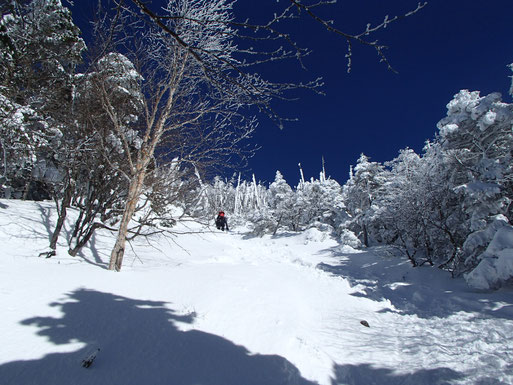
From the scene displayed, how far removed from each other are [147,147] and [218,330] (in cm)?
425

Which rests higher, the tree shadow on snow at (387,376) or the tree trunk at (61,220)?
the tree trunk at (61,220)

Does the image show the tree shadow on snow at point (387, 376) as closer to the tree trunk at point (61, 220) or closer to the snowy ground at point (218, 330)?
the snowy ground at point (218, 330)

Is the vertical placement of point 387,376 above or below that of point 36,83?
below

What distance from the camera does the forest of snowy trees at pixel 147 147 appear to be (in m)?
4.86

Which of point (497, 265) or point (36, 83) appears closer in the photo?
point (36, 83)

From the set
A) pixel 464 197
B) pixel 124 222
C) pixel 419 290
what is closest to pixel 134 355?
pixel 124 222

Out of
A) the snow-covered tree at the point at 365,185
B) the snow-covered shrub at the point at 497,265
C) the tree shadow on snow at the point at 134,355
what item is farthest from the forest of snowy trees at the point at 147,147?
the snow-covered tree at the point at 365,185

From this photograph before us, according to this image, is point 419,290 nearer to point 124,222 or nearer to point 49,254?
point 124,222

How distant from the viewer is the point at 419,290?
7824 millimetres

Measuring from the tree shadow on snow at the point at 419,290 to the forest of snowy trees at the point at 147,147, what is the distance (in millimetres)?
515

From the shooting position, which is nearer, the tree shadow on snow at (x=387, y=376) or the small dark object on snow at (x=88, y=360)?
the small dark object on snow at (x=88, y=360)

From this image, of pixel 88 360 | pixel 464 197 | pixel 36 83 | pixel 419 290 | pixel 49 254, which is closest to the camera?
pixel 88 360

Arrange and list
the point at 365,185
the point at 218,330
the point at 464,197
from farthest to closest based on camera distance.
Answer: the point at 365,185
the point at 464,197
the point at 218,330

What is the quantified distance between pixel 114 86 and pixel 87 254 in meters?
4.62
